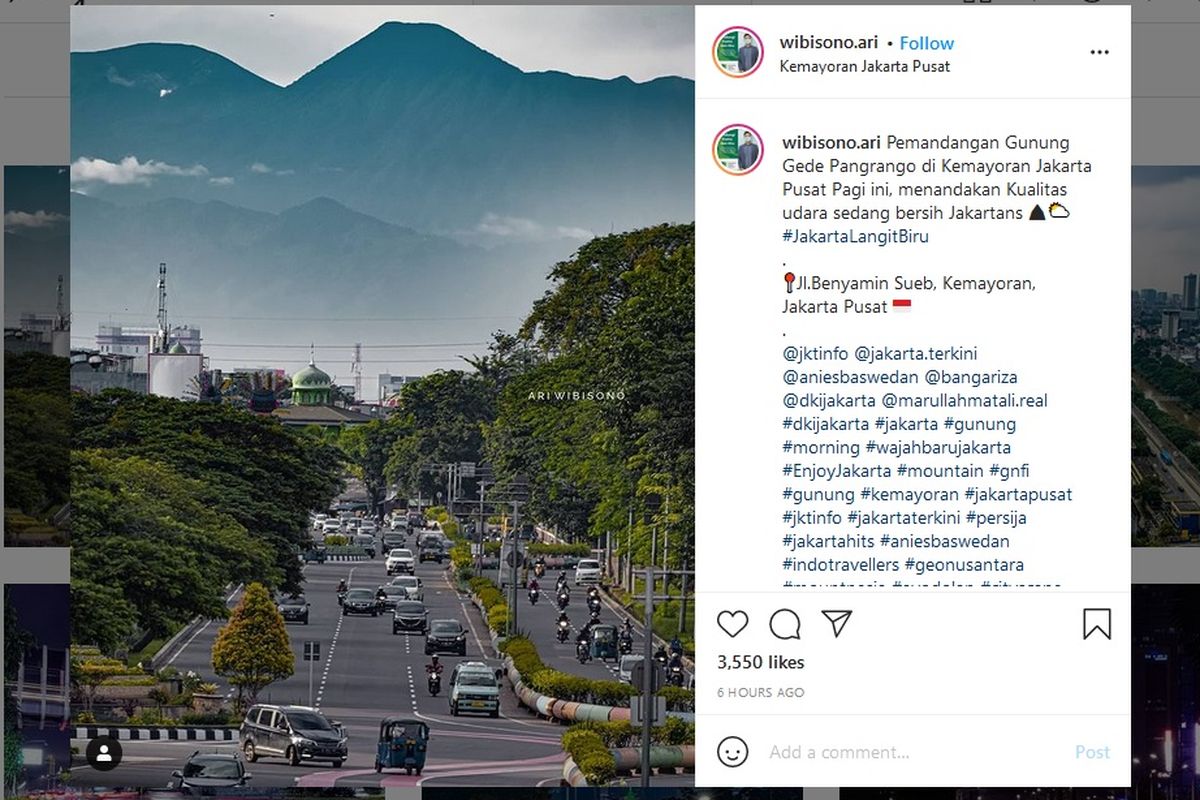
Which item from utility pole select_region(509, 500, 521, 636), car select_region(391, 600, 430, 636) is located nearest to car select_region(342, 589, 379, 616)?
car select_region(391, 600, 430, 636)

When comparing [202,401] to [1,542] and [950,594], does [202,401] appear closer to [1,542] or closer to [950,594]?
[1,542]

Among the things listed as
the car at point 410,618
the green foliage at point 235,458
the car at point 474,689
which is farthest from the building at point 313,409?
the car at point 474,689

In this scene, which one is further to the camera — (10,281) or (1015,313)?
(10,281)

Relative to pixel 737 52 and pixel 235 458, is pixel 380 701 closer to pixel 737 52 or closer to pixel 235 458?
pixel 235 458

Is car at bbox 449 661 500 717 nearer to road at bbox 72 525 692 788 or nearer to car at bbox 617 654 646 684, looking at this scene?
road at bbox 72 525 692 788

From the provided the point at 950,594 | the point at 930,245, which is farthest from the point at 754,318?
the point at 950,594

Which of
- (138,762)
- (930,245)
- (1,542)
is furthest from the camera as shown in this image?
(138,762)
